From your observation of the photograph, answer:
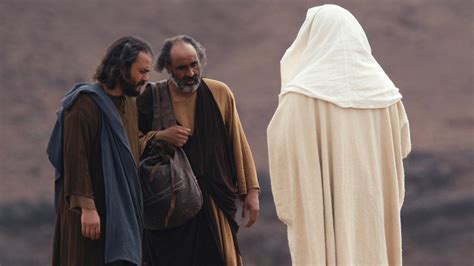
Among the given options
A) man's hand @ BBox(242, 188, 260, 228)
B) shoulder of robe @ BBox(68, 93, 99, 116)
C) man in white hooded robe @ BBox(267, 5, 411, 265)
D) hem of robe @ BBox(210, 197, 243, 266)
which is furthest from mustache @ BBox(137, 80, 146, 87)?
man's hand @ BBox(242, 188, 260, 228)

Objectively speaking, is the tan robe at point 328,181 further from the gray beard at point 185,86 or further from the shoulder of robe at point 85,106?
the shoulder of robe at point 85,106

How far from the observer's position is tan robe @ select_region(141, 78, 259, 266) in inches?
285

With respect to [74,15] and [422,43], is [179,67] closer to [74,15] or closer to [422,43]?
[74,15]

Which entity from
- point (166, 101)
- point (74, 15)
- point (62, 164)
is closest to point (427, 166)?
point (74, 15)

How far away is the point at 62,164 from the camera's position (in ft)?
21.9

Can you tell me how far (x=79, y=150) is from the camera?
6.59 metres

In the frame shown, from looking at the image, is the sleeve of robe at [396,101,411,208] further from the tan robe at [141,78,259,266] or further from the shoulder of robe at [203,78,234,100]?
the shoulder of robe at [203,78,234,100]

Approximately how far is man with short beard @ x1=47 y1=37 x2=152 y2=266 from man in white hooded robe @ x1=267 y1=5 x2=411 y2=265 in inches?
24.9

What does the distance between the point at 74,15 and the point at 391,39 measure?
82.4 inches

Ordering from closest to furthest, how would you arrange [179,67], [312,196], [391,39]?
[312,196], [179,67], [391,39]

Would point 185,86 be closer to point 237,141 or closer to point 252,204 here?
point 237,141

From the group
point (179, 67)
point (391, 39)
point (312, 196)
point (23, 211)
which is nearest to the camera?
point (312, 196)

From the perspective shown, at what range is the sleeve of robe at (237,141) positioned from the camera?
287 inches

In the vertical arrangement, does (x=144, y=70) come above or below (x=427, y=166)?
above
